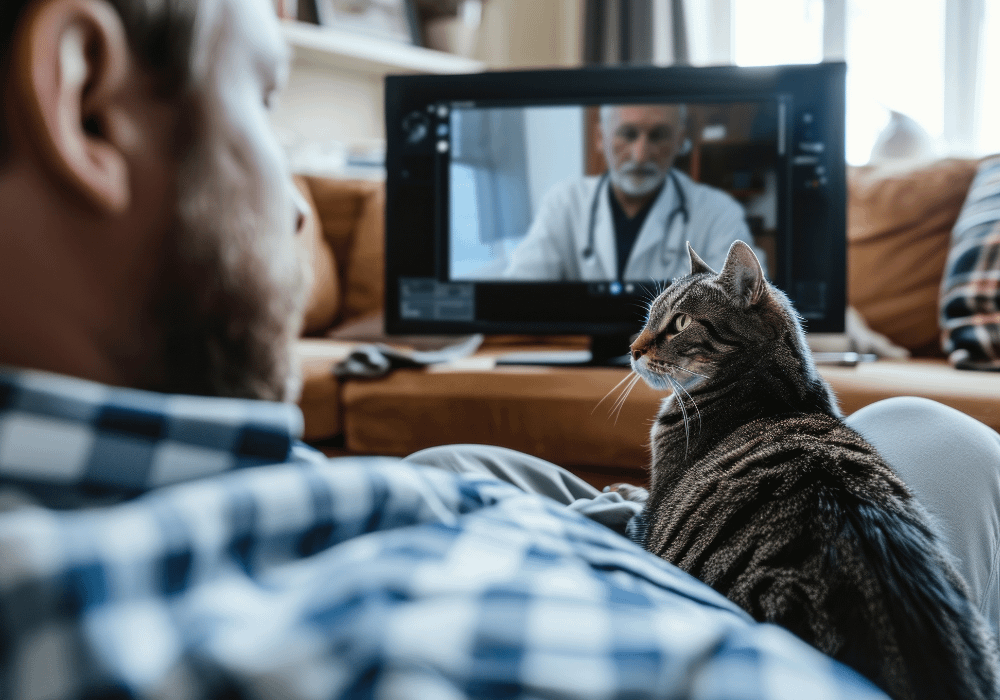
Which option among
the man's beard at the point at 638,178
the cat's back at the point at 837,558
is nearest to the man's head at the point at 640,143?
the man's beard at the point at 638,178

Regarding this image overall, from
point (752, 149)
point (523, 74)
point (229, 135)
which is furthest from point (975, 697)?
point (523, 74)

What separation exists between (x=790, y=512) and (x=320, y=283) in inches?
71.4

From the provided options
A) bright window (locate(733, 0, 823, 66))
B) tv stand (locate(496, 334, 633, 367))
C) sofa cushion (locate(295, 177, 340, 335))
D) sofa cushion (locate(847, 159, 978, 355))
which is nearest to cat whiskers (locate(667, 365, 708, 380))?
tv stand (locate(496, 334, 633, 367))

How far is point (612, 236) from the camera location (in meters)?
1.61

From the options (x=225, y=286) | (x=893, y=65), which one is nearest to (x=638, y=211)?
(x=225, y=286)

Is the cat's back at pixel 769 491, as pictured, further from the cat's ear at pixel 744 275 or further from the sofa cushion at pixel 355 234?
the sofa cushion at pixel 355 234

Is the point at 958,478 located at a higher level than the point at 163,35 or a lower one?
lower

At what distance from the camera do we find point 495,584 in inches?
13.1

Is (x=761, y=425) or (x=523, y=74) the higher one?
(x=523, y=74)

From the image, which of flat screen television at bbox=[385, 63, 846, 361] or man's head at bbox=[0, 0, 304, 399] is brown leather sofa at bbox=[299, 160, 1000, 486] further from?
man's head at bbox=[0, 0, 304, 399]

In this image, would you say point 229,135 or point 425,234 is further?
point 425,234

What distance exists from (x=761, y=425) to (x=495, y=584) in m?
0.53

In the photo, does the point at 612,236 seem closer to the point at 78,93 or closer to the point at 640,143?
the point at 640,143

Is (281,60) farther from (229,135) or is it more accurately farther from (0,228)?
(0,228)
